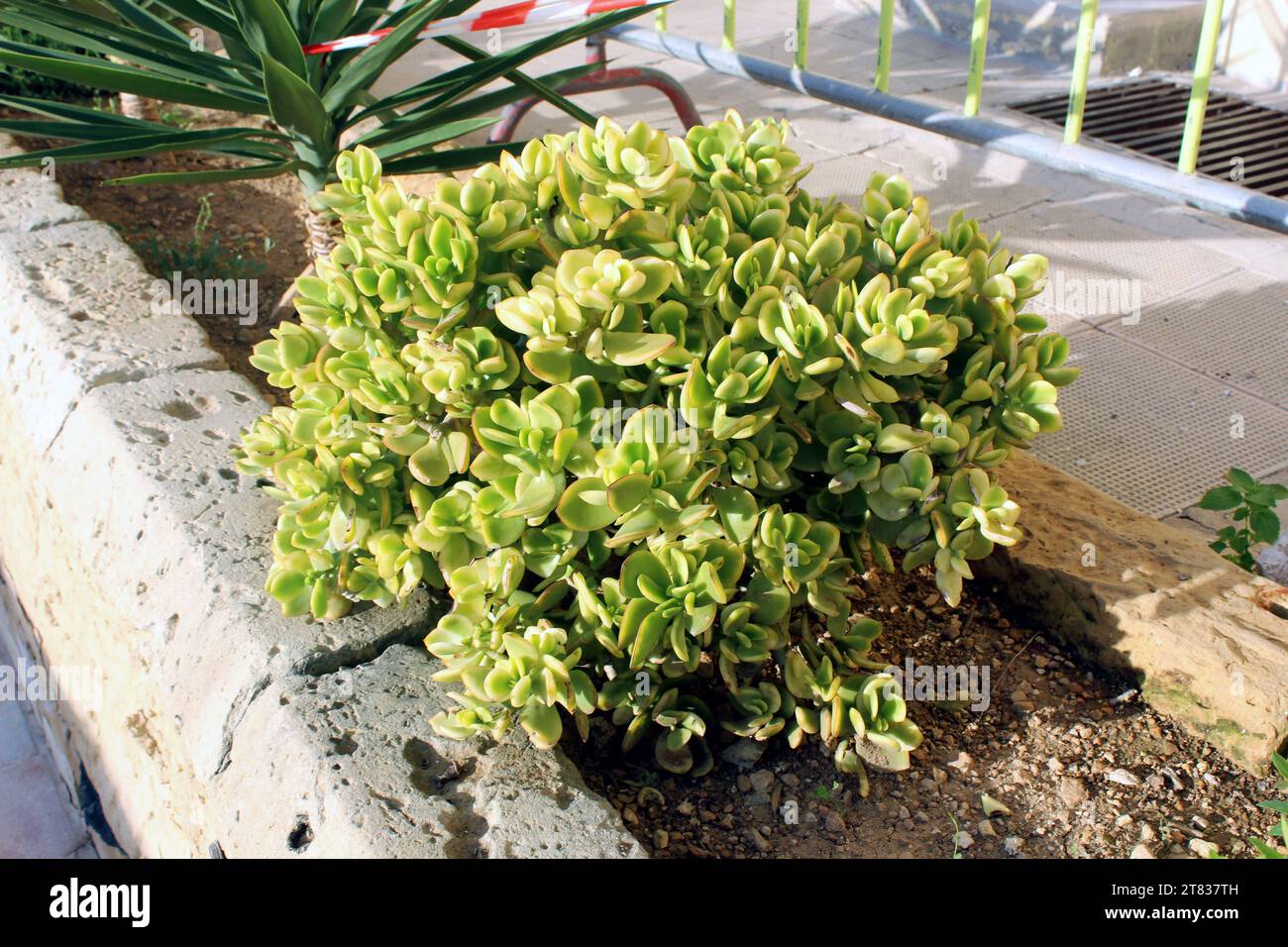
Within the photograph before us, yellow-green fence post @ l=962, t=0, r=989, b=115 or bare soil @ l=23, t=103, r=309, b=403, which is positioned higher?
yellow-green fence post @ l=962, t=0, r=989, b=115

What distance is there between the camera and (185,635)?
88.0 inches

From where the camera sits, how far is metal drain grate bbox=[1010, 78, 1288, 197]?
4.63 metres

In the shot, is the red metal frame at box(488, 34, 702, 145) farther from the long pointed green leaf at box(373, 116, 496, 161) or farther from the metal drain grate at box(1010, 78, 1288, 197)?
the metal drain grate at box(1010, 78, 1288, 197)

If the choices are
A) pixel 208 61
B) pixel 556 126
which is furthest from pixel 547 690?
pixel 556 126

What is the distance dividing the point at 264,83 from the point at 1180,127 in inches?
159

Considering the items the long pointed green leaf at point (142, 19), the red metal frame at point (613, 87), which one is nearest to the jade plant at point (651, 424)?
the long pointed green leaf at point (142, 19)

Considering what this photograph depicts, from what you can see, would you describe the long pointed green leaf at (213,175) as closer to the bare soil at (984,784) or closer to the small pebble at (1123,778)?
the bare soil at (984,784)

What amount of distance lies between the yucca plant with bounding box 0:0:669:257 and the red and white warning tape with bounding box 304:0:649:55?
0.04 meters

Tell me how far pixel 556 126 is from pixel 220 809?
367 cm

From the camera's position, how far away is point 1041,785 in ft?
6.52

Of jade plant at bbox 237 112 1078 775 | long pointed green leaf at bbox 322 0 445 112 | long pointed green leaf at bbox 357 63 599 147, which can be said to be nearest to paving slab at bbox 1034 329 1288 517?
jade plant at bbox 237 112 1078 775

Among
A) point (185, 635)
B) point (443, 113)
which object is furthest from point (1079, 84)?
point (185, 635)

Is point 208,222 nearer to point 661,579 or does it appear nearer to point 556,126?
point 556,126

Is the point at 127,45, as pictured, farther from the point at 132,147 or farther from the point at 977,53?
the point at 977,53
